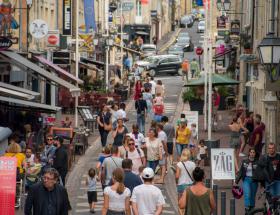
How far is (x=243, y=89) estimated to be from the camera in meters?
52.5

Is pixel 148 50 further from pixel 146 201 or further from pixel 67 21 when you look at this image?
pixel 146 201

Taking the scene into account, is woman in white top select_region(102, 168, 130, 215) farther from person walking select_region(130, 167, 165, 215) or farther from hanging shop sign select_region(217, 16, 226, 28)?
hanging shop sign select_region(217, 16, 226, 28)

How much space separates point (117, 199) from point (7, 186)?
246cm

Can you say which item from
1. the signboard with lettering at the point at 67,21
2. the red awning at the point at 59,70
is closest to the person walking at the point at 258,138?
the red awning at the point at 59,70

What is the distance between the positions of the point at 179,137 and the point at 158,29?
88.2 meters

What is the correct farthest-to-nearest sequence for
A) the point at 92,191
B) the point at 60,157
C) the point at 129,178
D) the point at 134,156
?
the point at 134,156, the point at 60,157, the point at 92,191, the point at 129,178

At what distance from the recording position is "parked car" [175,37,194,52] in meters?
100

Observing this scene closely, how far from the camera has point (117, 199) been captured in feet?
61.5

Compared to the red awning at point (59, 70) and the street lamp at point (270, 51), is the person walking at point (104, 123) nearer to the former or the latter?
the red awning at point (59, 70)

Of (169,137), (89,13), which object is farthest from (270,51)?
(89,13)

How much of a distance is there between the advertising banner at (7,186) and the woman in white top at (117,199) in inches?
73.4

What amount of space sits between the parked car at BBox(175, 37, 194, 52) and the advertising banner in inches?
3110

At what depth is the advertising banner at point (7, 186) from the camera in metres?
19.9

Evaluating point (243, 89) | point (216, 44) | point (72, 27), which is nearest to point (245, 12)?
point (243, 89)
